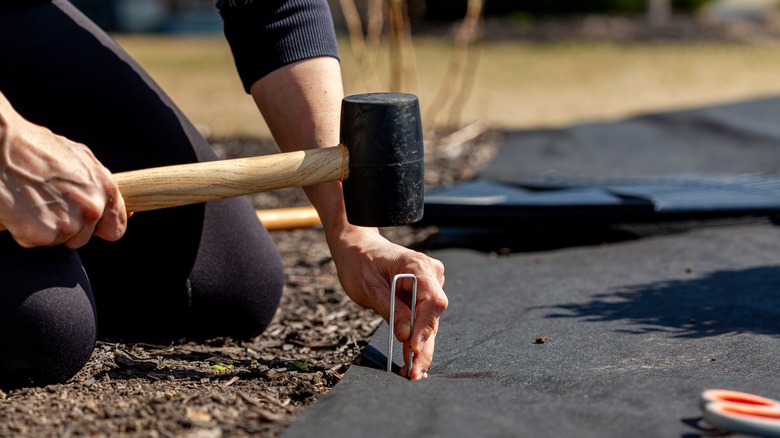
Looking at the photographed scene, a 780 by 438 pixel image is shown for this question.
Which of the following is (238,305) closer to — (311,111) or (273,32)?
(311,111)

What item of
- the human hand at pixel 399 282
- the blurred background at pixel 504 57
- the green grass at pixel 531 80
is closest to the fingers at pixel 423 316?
the human hand at pixel 399 282

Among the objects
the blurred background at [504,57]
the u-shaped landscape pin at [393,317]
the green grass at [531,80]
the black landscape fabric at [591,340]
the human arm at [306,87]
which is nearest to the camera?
the black landscape fabric at [591,340]

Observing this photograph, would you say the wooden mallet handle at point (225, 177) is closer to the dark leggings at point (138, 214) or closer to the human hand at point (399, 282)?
the human hand at point (399, 282)

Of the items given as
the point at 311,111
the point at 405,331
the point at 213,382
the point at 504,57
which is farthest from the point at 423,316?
the point at 504,57

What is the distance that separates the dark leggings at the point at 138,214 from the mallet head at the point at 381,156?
2.09 feet

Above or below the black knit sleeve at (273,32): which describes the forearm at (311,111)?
below

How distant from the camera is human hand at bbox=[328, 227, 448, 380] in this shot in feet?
6.72

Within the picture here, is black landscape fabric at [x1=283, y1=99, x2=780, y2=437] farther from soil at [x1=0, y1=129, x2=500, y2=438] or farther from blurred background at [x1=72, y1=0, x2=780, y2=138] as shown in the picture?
blurred background at [x1=72, y1=0, x2=780, y2=138]

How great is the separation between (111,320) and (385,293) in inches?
35.8

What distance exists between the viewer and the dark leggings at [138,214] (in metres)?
2.52

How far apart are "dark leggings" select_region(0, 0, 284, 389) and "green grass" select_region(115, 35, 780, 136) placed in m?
3.91

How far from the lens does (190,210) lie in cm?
268

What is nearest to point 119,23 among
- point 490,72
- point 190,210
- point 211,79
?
point 211,79

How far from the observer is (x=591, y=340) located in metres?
2.40
